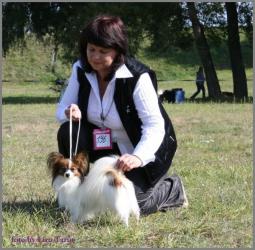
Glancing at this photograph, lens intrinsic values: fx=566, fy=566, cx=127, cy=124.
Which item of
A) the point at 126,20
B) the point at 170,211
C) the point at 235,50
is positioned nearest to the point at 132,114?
the point at 170,211

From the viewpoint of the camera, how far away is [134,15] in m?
19.8

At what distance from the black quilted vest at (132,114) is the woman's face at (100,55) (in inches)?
7.1

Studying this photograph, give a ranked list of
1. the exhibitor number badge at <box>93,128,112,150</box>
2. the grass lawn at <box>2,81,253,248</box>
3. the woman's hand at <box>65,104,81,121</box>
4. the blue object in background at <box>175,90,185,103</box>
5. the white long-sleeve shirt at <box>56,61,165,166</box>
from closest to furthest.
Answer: the grass lawn at <box>2,81,253,248</box>
the white long-sleeve shirt at <box>56,61,165,166</box>
the woman's hand at <box>65,104,81,121</box>
the exhibitor number badge at <box>93,128,112,150</box>
the blue object in background at <box>175,90,185,103</box>

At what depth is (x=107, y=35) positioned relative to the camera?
3662 mm

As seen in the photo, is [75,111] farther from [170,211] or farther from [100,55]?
[170,211]

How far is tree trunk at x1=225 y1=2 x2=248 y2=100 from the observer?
19766 millimetres

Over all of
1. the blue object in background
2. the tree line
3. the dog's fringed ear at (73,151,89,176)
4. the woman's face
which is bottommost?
the blue object in background

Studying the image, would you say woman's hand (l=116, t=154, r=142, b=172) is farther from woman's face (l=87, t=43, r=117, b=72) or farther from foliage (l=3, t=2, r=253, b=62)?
foliage (l=3, t=2, r=253, b=62)

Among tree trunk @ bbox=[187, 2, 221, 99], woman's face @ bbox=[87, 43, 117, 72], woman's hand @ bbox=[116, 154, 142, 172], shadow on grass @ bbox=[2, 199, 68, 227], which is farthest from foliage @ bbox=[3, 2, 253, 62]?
woman's hand @ bbox=[116, 154, 142, 172]

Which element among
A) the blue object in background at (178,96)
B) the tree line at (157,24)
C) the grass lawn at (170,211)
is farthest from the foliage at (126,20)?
the grass lawn at (170,211)

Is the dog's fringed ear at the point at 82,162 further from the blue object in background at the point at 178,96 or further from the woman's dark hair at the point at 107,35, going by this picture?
the blue object in background at the point at 178,96

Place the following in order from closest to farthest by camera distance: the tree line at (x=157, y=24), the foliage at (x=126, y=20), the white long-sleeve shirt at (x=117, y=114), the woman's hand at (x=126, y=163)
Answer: the woman's hand at (x=126, y=163) < the white long-sleeve shirt at (x=117, y=114) < the tree line at (x=157, y=24) < the foliage at (x=126, y=20)

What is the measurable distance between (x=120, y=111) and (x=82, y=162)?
1.68ft

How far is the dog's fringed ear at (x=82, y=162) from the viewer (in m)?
3.70
